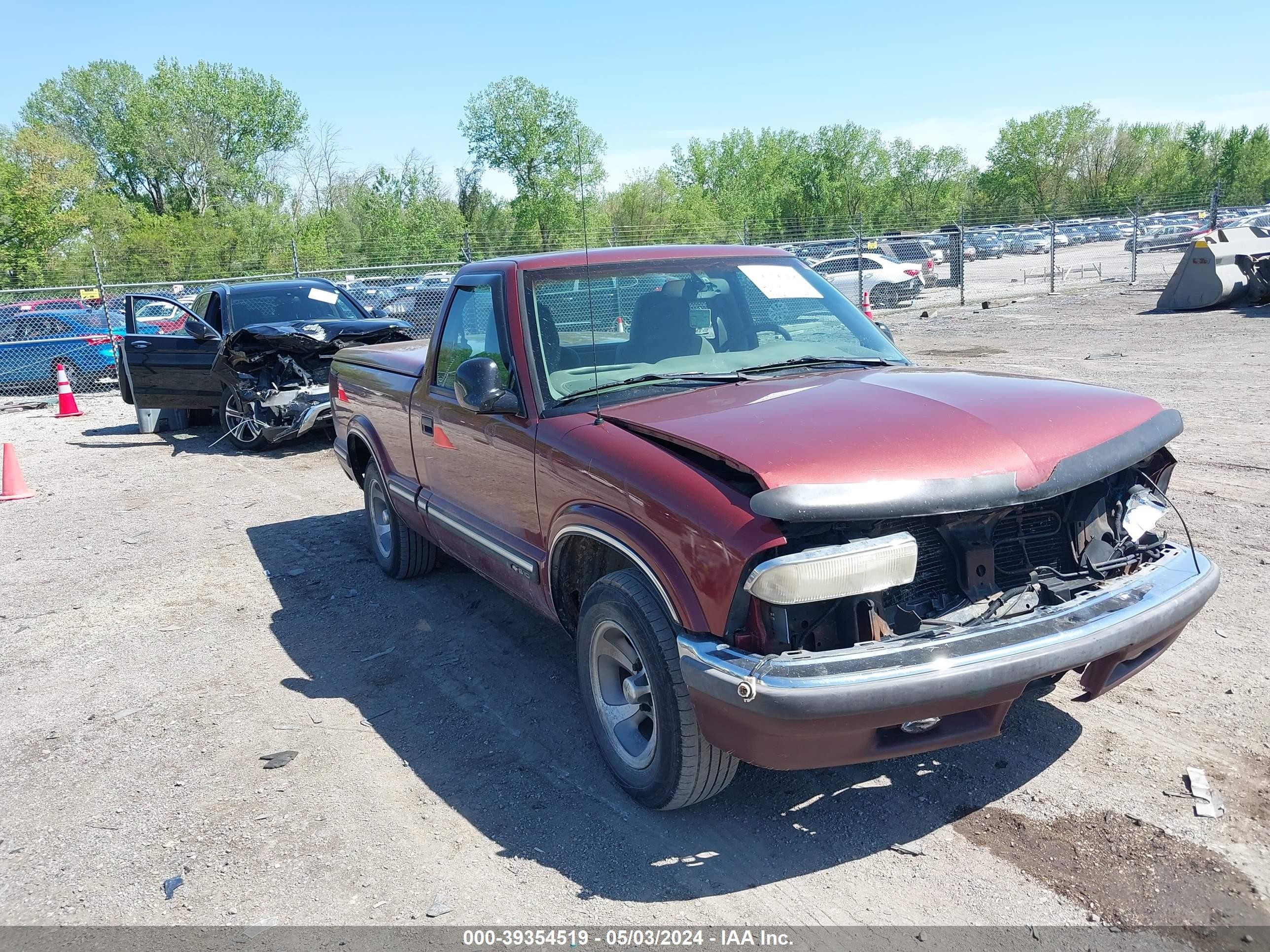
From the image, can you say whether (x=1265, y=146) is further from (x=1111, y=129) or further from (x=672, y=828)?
(x=672, y=828)

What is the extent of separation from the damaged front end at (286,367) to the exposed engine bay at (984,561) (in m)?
8.45

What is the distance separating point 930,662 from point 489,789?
1.83 metres

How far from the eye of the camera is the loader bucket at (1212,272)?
56.3 feet

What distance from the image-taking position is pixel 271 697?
4.63m

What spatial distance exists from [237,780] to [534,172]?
13372 millimetres

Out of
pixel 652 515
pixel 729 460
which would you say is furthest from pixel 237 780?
pixel 729 460

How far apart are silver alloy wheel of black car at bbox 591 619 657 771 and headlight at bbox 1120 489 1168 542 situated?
73.2 inches

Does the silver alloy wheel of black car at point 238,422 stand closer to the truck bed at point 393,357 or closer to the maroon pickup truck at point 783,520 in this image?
the truck bed at point 393,357

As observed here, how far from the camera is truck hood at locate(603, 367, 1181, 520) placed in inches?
110

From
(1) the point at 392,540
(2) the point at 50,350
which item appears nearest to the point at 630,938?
(1) the point at 392,540

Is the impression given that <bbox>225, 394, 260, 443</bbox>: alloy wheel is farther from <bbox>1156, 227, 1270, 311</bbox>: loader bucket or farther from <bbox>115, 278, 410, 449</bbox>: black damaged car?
<bbox>1156, 227, 1270, 311</bbox>: loader bucket

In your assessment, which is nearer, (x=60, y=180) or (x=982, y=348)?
(x=982, y=348)

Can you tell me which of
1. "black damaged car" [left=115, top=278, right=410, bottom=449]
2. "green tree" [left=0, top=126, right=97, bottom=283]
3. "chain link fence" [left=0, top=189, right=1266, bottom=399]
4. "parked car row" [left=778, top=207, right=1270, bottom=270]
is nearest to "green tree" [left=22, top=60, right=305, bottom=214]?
"green tree" [left=0, top=126, right=97, bottom=283]

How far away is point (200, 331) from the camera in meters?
11.2
